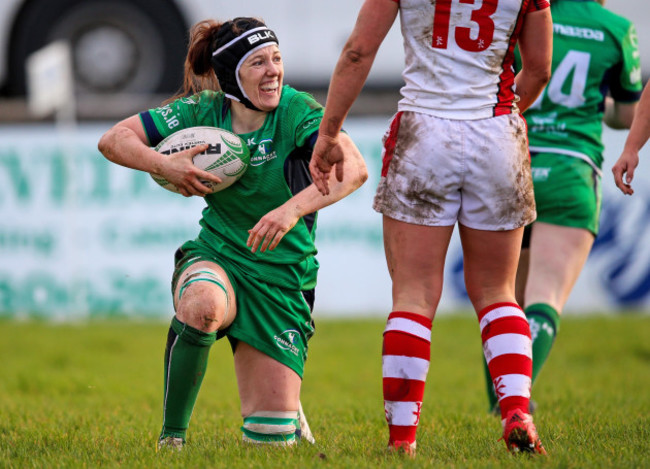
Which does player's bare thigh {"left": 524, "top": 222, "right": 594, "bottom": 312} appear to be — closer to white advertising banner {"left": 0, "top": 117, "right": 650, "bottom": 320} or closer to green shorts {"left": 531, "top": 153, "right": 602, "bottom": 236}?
green shorts {"left": 531, "top": 153, "right": 602, "bottom": 236}

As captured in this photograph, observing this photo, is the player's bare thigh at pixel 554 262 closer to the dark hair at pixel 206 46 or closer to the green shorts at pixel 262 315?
the green shorts at pixel 262 315

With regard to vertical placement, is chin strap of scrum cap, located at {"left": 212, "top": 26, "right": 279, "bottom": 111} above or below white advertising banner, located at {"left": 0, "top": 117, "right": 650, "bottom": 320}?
above

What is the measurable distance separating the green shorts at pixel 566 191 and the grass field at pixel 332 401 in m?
1.03

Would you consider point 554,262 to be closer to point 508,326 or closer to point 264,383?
point 508,326

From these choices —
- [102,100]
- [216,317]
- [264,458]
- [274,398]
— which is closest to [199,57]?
[216,317]

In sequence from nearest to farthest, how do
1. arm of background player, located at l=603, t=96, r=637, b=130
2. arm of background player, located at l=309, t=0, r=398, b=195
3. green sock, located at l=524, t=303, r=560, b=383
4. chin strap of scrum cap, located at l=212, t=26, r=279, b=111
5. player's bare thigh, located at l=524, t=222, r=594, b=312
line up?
arm of background player, located at l=309, t=0, r=398, b=195
chin strap of scrum cap, located at l=212, t=26, r=279, b=111
green sock, located at l=524, t=303, r=560, b=383
player's bare thigh, located at l=524, t=222, r=594, b=312
arm of background player, located at l=603, t=96, r=637, b=130

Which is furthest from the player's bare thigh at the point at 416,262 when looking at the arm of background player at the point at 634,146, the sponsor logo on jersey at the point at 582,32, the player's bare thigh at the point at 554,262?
the sponsor logo on jersey at the point at 582,32

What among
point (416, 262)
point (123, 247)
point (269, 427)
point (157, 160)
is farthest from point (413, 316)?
point (123, 247)

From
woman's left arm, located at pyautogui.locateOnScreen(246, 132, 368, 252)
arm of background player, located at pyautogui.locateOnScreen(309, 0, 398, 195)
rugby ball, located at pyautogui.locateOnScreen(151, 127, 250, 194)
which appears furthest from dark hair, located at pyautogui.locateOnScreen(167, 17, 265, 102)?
arm of background player, located at pyautogui.locateOnScreen(309, 0, 398, 195)

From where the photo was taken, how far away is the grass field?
3494 mm

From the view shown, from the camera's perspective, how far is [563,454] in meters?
3.32

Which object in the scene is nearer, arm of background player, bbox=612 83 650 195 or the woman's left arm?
the woman's left arm

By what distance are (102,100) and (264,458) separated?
886 centimetres

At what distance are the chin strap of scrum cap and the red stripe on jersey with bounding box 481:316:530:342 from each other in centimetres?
144
